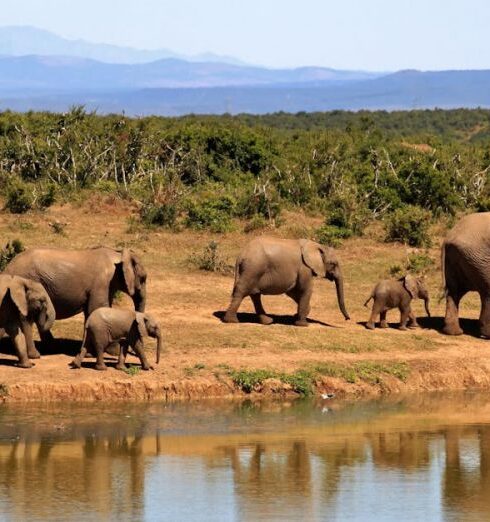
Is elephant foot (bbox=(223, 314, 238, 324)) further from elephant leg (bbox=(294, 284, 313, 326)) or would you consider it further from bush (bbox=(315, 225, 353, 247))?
bush (bbox=(315, 225, 353, 247))

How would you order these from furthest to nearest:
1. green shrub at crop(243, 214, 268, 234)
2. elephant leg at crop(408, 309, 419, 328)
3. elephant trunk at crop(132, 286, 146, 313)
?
green shrub at crop(243, 214, 268, 234)
elephant leg at crop(408, 309, 419, 328)
elephant trunk at crop(132, 286, 146, 313)

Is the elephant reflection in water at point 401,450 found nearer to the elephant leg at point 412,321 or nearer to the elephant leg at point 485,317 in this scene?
the elephant leg at point 485,317

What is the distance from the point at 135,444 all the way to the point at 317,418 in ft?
8.70

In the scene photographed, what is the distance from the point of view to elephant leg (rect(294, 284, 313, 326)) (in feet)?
73.9

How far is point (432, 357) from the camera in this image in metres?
21.4

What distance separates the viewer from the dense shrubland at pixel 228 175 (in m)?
30.3

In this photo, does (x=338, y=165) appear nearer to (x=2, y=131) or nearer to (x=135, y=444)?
(x=2, y=131)

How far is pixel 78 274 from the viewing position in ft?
66.0

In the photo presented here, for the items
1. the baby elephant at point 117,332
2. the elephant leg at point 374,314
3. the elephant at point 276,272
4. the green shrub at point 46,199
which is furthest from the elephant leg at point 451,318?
the green shrub at point 46,199

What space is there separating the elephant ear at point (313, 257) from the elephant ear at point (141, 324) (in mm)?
3867

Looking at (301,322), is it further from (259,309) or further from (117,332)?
(117,332)

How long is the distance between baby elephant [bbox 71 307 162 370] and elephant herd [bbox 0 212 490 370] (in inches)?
0.5

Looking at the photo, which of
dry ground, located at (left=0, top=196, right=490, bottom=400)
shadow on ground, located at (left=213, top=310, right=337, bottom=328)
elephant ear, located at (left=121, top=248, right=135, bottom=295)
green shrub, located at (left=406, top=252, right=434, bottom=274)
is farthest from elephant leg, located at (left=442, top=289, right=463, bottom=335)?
elephant ear, located at (left=121, top=248, right=135, bottom=295)

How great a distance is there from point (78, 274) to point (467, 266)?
6.05 meters
